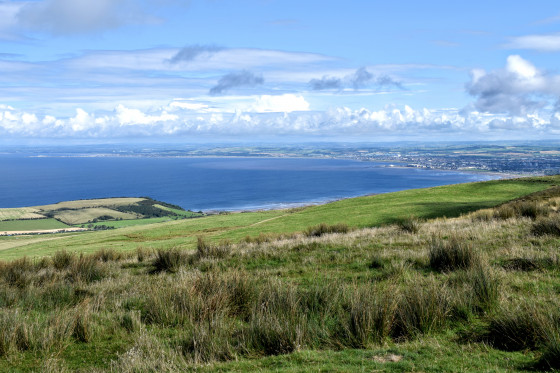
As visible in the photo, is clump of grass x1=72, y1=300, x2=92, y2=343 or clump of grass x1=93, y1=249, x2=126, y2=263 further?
clump of grass x1=93, y1=249, x2=126, y2=263

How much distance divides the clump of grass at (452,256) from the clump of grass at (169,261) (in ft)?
22.0

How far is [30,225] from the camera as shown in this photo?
247ft

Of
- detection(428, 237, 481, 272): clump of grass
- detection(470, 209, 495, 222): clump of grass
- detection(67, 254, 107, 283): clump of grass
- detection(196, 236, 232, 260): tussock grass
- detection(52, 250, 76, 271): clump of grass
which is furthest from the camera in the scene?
detection(470, 209, 495, 222): clump of grass

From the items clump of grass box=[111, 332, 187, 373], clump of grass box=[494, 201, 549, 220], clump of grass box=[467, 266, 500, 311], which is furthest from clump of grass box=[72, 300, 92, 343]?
clump of grass box=[494, 201, 549, 220]

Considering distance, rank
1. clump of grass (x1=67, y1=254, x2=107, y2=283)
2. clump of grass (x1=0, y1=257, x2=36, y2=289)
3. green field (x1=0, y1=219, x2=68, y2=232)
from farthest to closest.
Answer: green field (x1=0, y1=219, x2=68, y2=232) < clump of grass (x1=67, y1=254, x2=107, y2=283) < clump of grass (x1=0, y1=257, x2=36, y2=289)

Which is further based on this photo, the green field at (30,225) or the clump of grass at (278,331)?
the green field at (30,225)

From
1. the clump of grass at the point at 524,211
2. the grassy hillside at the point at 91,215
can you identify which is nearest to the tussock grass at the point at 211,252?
the clump of grass at the point at 524,211

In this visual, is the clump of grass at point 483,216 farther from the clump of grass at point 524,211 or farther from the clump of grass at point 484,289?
the clump of grass at point 484,289

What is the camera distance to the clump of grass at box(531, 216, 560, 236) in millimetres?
11970

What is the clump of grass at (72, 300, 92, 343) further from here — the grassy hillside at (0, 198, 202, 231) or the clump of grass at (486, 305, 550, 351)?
the grassy hillside at (0, 198, 202, 231)

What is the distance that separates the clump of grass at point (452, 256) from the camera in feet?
30.4

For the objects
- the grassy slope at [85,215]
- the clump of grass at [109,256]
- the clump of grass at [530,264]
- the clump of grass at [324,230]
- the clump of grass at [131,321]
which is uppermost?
the clump of grass at [530,264]

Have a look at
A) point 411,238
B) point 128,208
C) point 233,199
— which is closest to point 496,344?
point 411,238

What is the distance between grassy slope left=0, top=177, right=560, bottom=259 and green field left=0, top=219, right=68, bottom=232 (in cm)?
4990
